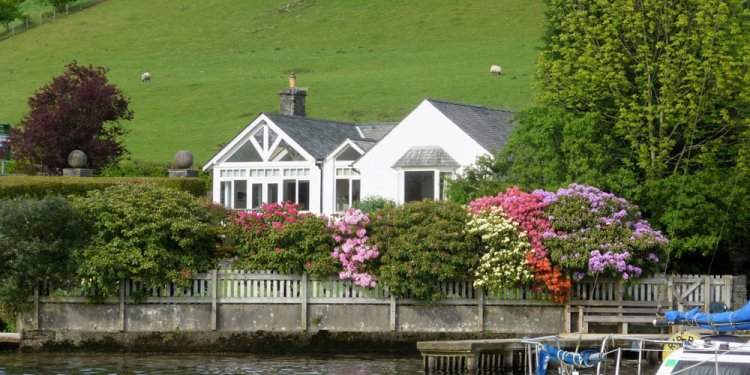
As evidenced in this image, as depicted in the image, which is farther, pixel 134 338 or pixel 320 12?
pixel 320 12

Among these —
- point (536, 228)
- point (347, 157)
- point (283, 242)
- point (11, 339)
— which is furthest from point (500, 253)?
point (347, 157)

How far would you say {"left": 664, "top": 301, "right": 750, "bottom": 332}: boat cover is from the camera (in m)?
19.3

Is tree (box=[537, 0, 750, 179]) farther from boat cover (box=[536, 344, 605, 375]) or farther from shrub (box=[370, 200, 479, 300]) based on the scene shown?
boat cover (box=[536, 344, 605, 375])

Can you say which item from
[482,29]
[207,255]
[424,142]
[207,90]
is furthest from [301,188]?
[482,29]

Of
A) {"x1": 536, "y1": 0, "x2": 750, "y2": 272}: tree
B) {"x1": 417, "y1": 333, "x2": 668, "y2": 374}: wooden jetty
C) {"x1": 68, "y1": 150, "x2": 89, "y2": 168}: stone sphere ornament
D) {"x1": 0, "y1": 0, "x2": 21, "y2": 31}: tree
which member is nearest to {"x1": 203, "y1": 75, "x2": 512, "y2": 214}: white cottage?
{"x1": 536, "y1": 0, "x2": 750, "y2": 272}: tree

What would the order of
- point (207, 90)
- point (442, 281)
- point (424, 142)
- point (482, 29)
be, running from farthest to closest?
point (482, 29)
point (207, 90)
point (424, 142)
point (442, 281)

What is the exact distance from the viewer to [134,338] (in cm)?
3023

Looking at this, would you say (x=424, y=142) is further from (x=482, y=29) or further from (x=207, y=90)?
(x=482, y=29)

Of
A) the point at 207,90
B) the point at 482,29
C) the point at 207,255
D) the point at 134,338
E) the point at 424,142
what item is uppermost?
the point at 482,29

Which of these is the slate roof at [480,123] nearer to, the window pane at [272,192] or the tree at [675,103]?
the window pane at [272,192]

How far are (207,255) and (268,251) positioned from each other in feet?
5.57

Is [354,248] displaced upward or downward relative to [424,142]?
downward

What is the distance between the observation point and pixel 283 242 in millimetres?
30641

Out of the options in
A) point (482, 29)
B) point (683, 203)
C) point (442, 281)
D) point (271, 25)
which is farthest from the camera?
point (271, 25)
